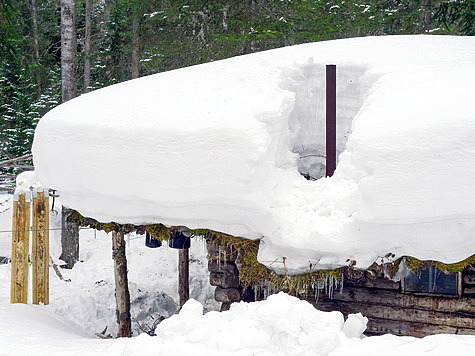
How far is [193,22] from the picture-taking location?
12.7 m

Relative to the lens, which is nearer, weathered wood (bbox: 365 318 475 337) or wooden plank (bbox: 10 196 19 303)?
weathered wood (bbox: 365 318 475 337)

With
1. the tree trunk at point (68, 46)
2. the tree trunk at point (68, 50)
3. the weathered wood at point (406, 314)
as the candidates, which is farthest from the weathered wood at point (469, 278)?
the tree trunk at point (68, 46)

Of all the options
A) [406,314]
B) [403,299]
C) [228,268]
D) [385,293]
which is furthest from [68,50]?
[406,314]

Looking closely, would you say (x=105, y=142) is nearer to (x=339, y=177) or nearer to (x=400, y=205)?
(x=339, y=177)

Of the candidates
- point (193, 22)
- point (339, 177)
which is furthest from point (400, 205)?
point (193, 22)

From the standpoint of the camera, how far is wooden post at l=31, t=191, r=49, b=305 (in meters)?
7.59

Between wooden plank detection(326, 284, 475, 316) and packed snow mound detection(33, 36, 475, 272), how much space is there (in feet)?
5.46

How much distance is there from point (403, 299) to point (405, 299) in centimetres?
2

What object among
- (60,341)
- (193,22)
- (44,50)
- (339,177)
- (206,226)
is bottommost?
(60,341)

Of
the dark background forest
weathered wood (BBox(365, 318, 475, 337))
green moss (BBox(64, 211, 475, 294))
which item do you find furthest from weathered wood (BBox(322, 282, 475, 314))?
the dark background forest

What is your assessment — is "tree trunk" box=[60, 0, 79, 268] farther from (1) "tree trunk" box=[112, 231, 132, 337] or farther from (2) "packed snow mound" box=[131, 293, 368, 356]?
(2) "packed snow mound" box=[131, 293, 368, 356]

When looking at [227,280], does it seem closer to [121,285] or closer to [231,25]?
[121,285]

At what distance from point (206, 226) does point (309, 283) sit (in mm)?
1179

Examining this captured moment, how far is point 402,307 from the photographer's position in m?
6.45
